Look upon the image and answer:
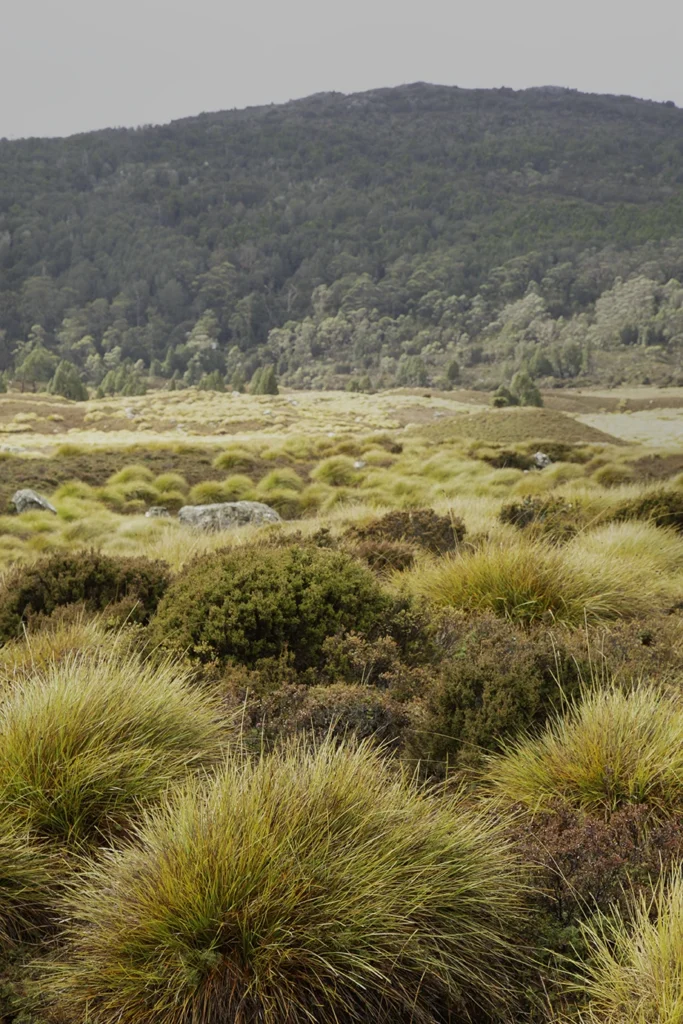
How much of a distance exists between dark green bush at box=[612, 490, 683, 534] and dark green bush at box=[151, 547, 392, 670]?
5100mm

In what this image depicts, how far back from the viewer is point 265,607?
453 centimetres

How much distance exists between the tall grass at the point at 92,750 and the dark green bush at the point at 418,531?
174 inches

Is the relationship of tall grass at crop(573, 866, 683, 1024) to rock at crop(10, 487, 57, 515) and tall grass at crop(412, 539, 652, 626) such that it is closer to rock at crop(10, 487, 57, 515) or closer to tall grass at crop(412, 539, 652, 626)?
tall grass at crop(412, 539, 652, 626)

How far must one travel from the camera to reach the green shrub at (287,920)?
1967 mm

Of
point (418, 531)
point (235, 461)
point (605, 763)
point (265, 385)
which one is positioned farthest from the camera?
point (265, 385)

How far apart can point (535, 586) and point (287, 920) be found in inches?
148

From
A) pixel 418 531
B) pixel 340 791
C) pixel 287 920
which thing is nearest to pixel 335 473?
pixel 418 531

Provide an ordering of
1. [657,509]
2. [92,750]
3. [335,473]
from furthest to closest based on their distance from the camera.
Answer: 1. [335,473]
2. [657,509]
3. [92,750]

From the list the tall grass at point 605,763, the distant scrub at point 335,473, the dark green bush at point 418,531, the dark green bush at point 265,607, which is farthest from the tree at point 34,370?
the tall grass at point 605,763

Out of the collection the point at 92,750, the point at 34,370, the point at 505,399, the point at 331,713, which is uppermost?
the point at 92,750

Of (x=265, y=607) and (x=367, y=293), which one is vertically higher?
(x=367, y=293)

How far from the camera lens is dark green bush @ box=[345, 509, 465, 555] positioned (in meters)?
7.66

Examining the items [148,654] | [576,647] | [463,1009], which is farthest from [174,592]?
[463,1009]

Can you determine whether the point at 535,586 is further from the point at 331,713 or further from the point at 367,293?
the point at 367,293
